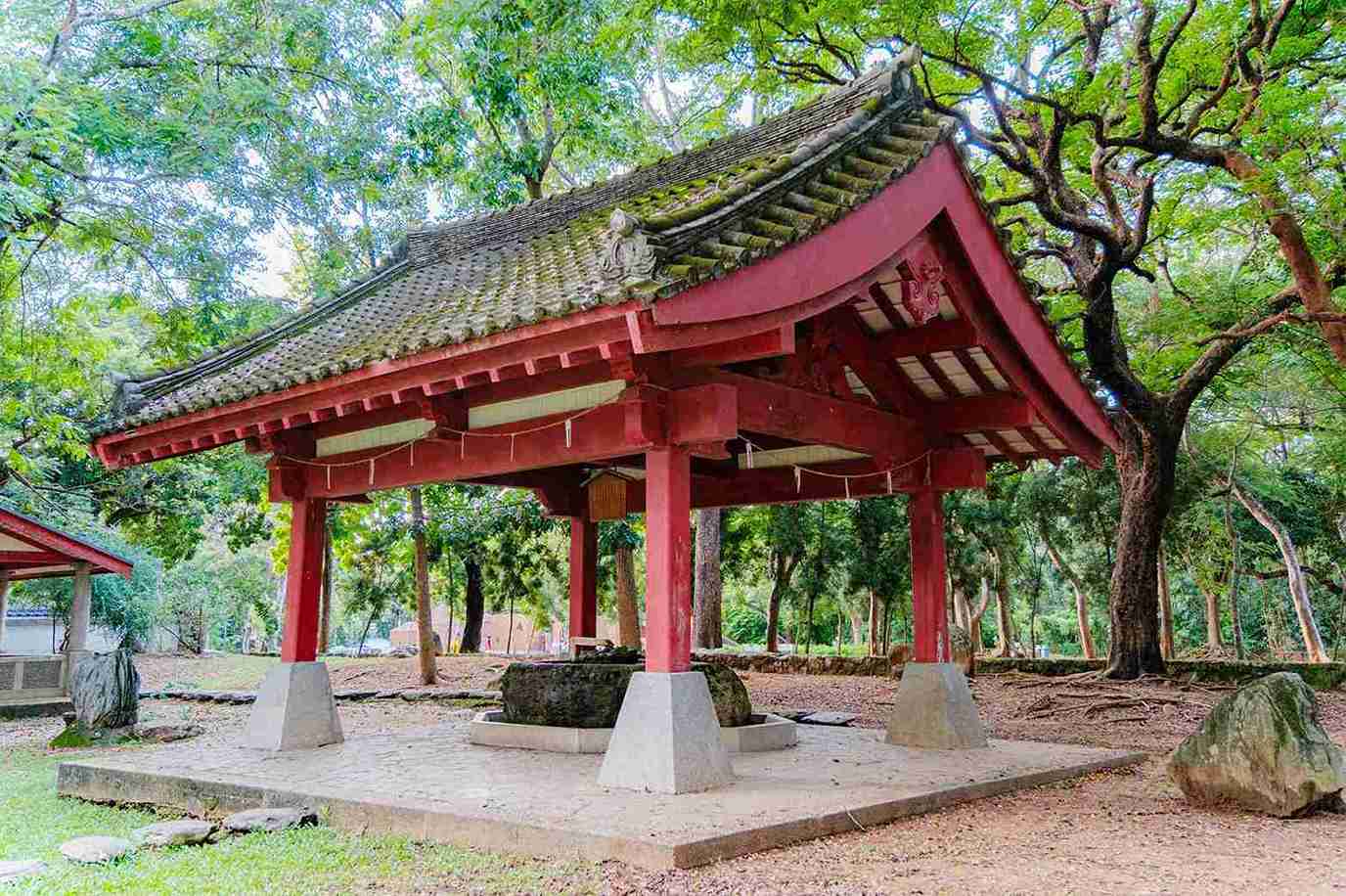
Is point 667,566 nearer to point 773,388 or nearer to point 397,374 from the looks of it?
point 773,388

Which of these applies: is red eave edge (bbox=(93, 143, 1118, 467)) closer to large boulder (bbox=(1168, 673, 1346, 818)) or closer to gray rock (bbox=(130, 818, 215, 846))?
large boulder (bbox=(1168, 673, 1346, 818))

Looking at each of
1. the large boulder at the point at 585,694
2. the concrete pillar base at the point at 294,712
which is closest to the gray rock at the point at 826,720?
the large boulder at the point at 585,694

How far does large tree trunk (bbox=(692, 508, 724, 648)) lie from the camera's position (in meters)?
17.2

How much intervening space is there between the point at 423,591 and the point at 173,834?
33.1ft

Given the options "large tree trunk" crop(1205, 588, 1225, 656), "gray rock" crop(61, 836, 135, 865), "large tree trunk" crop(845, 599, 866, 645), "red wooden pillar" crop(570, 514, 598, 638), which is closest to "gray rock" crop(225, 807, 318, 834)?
"gray rock" crop(61, 836, 135, 865)

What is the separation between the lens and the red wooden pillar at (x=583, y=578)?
32.6 feet

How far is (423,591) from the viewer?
605 inches

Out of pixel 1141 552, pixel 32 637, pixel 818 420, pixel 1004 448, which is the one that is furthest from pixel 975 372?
pixel 32 637

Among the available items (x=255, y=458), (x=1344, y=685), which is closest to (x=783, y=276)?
(x=1344, y=685)

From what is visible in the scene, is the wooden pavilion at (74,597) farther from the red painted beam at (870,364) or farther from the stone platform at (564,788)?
the red painted beam at (870,364)

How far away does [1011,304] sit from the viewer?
7051mm

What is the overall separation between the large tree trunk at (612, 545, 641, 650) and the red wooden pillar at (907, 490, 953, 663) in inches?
280

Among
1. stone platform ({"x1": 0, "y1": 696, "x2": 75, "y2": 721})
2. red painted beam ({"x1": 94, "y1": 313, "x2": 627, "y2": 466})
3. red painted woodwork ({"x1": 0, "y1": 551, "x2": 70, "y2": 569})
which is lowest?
stone platform ({"x1": 0, "y1": 696, "x2": 75, "y2": 721})

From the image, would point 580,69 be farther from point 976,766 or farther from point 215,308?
point 976,766
